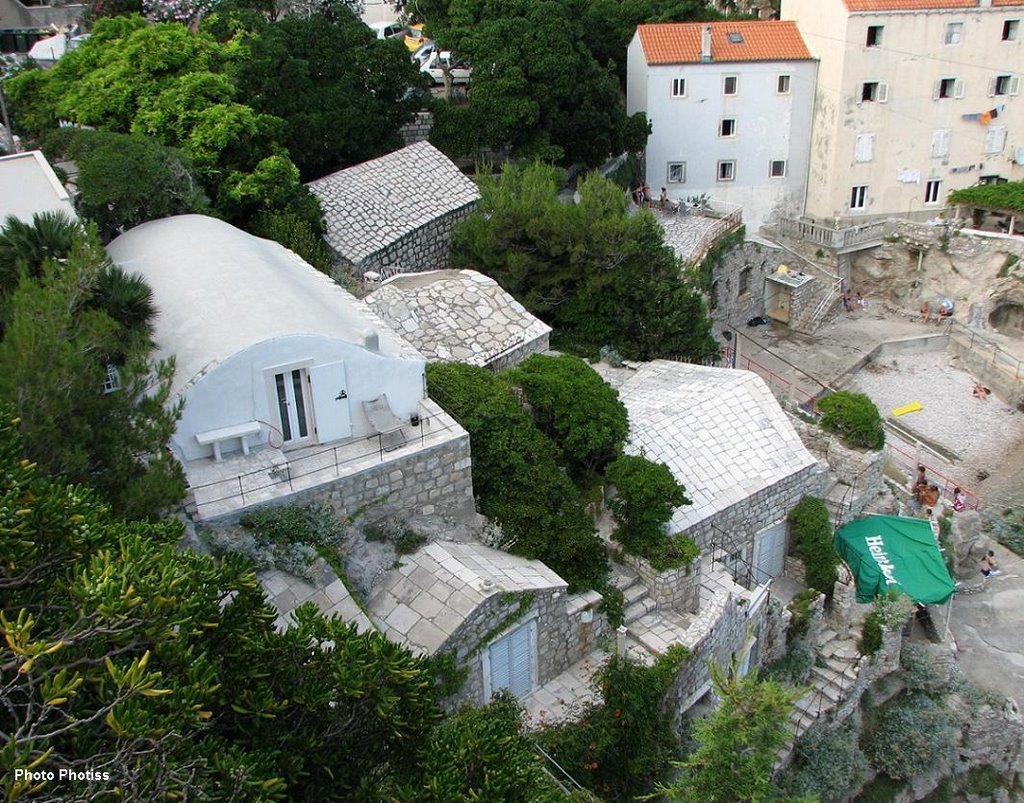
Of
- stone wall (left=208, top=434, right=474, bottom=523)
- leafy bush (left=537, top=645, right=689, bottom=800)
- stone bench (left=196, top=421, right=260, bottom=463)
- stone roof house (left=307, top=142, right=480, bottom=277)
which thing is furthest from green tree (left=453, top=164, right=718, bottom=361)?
stone bench (left=196, top=421, right=260, bottom=463)

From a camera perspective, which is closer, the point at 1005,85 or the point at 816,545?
the point at 816,545

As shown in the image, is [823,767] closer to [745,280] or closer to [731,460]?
[731,460]

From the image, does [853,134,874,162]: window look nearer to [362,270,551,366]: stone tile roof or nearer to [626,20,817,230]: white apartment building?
[626,20,817,230]: white apartment building

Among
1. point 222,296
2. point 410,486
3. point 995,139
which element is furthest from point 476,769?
point 995,139

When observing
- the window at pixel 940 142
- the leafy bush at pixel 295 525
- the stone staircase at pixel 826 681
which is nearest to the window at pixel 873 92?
the window at pixel 940 142

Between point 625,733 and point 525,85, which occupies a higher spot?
point 525,85
